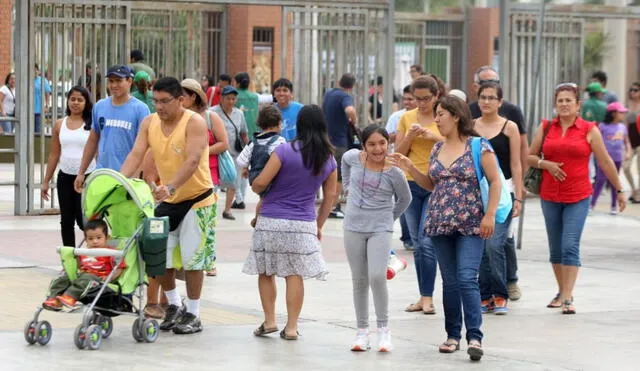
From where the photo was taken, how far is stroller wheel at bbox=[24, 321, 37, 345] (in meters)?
9.21

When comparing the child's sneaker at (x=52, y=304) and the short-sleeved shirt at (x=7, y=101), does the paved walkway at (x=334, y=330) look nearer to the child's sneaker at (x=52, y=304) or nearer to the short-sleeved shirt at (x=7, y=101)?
the child's sneaker at (x=52, y=304)

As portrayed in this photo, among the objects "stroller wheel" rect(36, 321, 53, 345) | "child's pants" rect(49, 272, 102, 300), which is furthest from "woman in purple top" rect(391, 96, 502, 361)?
"stroller wheel" rect(36, 321, 53, 345)

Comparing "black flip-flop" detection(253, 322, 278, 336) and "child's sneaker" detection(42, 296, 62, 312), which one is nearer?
"child's sneaker" detection(42, 296, 62, 312)

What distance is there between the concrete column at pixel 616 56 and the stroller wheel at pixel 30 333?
104ft

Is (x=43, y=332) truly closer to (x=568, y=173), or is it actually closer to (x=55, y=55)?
(x=568, y=173)

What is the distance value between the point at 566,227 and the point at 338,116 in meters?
7.21

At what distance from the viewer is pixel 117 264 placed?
931 centimetres

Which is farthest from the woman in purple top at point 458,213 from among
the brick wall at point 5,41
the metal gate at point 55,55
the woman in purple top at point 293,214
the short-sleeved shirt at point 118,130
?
the brick wall at point 5,41

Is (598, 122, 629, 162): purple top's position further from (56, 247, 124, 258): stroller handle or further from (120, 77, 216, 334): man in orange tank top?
(56, 247, 124, 258): stroller handle

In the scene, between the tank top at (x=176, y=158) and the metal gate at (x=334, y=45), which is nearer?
the tank top at (x=176, y=158)

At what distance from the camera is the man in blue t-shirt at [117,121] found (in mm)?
11547

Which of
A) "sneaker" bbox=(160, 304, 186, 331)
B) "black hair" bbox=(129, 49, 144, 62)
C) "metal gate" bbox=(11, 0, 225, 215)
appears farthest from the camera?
"black hair" bbox=(129, 49, 144, 62)

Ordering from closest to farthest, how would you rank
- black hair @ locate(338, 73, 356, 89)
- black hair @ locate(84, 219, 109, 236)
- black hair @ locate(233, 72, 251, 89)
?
black hair @ locate(84, 219, 109, 236) → black hair @ locate(338, 73, 356, 89) → black hair @ locate(233, 72, 251, 89)

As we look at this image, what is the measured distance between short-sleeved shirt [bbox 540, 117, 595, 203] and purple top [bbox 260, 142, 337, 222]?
93.3 inches
